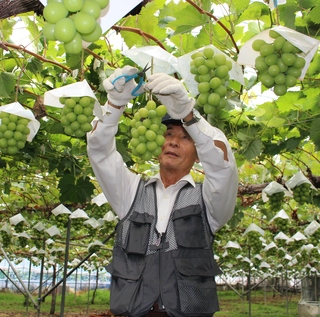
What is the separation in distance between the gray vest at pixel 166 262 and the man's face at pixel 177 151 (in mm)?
158

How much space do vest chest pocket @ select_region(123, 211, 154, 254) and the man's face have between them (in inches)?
13.0

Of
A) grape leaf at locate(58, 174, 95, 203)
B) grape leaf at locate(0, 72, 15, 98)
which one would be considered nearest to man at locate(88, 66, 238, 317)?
grape leaf at locate(0, 72, 15, 98)

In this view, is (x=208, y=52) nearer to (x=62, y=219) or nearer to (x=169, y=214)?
(x=169, y=214)

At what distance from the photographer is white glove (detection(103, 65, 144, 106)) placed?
197cm

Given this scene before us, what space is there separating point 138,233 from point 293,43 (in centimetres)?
131

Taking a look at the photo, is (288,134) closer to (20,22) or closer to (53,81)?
(53,81)

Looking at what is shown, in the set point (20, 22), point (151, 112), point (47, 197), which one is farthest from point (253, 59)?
point (47, 197)

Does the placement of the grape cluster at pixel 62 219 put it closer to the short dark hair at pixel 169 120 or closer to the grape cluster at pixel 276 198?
the grape cluster at pixel 276 198

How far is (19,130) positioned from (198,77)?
1254mm

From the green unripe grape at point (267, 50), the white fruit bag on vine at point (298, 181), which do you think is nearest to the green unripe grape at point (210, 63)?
the green unripe grape at point (267, 50)

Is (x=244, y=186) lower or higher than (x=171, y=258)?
higher

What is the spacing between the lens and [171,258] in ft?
8.10

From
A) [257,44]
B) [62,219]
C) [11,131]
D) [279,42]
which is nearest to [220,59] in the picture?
[257,44]

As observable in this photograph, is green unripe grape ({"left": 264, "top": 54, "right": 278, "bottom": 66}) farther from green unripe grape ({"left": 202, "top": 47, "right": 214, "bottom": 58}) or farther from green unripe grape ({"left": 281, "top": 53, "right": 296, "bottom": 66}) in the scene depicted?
green unripe grape ({"left": 202, "top": 47, "right": 214, "bottom": 58})
